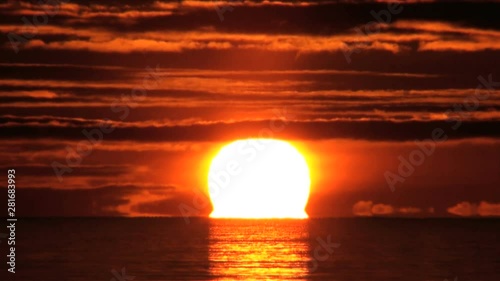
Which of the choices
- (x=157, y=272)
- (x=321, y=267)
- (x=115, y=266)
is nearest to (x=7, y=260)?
(x=115, y=266)

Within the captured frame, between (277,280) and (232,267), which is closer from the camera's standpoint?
(277,280)

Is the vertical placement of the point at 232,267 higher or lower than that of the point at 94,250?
lower

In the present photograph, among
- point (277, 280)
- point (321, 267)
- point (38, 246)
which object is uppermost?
point (38, 246)

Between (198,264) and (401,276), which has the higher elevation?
(198,264)

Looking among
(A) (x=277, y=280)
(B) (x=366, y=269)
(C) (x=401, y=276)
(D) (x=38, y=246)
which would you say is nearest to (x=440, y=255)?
(B) (x=366, y=269)

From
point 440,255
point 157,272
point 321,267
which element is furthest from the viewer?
point 440,255

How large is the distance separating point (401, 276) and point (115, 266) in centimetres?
2117

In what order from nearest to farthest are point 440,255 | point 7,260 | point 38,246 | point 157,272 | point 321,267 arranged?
point 157,272 < point 321,267 < point 7,260 < point 440,255 < point 38,246

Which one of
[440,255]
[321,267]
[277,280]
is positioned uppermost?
[440,255]

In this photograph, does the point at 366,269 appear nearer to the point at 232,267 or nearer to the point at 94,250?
the point at 232,267

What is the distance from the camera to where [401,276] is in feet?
226

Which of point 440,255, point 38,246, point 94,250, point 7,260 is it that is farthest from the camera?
point 38,246

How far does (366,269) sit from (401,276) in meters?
7.28

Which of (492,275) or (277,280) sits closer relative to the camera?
(277,280)
